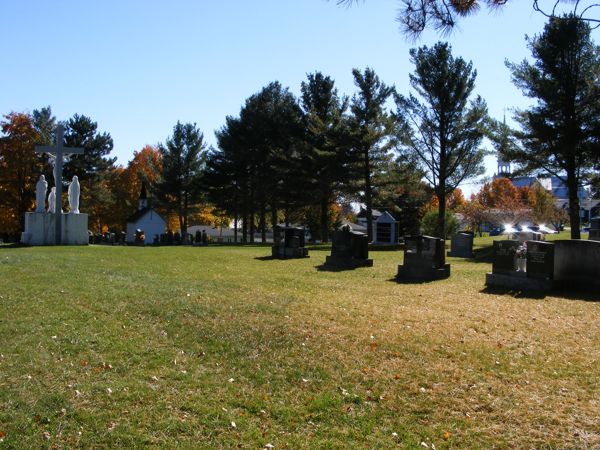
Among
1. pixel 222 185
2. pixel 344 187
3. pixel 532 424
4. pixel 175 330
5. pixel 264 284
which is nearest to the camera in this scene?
pixel 532 424

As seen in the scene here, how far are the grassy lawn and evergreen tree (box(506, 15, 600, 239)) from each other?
16051mm

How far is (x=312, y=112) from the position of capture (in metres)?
35.7

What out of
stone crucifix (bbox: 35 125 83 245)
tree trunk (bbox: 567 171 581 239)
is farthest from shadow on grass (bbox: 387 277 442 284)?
stone crucifix (bbox: 35 125 83 245)

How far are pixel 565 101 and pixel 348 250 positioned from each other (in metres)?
14.5

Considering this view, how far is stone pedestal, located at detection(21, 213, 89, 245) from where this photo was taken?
80.1ft

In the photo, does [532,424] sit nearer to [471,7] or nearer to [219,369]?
[219,369]

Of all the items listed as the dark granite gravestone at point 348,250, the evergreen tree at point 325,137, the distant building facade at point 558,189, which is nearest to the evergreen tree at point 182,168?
the evergreen tree at point 325,137

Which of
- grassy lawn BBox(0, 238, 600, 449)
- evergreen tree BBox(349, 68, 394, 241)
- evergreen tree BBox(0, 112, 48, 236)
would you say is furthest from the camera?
evergreen tree BBox(0, 112, 48, 236)

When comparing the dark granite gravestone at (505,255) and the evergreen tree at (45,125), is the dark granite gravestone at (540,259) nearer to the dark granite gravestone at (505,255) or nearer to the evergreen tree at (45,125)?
the dark granite gravestone at (505,255)

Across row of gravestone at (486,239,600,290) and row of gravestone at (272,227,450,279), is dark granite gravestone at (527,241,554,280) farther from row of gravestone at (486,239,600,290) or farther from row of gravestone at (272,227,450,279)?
row of gravestone at (272,227,450,279)

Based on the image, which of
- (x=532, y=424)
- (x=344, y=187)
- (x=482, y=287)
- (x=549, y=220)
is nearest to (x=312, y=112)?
(x=344, y=187)

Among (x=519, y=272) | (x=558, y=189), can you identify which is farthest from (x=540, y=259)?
(x=558, y=189)

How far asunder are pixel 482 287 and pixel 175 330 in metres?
7.42

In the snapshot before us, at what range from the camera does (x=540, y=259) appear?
37.4 ft
